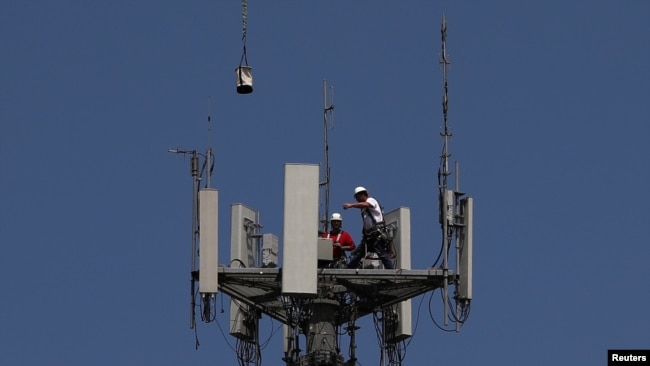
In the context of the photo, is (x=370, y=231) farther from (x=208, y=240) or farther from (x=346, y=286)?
(x=208, y=240)

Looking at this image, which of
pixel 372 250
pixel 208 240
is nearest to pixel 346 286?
pixel 372 250

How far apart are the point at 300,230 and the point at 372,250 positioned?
309 cm

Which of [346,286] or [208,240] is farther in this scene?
[346,286]

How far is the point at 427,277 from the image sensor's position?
124 m

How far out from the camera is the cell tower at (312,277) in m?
123

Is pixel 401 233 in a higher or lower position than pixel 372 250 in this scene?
higher

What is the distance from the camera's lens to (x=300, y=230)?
403 feet

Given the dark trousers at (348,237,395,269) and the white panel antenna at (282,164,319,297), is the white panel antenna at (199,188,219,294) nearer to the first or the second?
the white panel antenna at (282,164,319,297)

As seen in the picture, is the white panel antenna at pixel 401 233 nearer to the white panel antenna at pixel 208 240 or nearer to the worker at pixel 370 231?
the worker at pixel 370 231

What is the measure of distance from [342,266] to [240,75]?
602 cm

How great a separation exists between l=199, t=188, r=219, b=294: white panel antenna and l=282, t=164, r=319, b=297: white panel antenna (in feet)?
6.57

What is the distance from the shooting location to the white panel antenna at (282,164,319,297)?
402ft

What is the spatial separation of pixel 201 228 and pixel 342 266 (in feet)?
14.9

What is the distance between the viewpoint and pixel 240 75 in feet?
414
